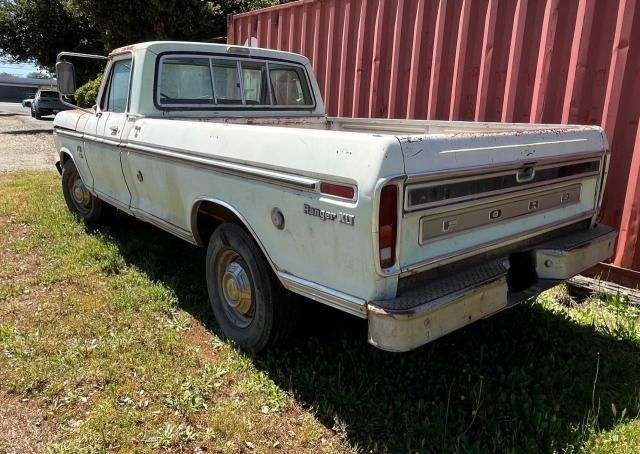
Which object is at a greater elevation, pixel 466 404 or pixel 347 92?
pixel 347 92

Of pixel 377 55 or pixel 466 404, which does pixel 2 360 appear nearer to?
pixel 466 404

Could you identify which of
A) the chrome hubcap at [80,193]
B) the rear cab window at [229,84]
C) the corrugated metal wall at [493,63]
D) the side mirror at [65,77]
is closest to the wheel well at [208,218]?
the rear cab window at [229,84]

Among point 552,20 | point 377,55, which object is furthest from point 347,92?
point 552,20

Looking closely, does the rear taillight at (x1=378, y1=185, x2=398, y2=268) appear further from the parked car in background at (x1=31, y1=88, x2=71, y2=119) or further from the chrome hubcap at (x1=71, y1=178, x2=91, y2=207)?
the parked car in background at (x1=31, y1=88, x2=71, y2=119)

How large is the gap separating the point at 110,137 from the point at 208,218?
148 centimetres

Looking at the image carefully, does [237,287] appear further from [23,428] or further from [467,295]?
[467,295]

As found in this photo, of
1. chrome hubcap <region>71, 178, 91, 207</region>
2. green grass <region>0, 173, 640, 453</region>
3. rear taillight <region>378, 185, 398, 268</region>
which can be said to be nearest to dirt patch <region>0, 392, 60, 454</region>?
green grass <region>0, 173, 640, 453</region>

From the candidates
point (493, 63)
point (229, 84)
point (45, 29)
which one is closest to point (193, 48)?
point (229, 84)

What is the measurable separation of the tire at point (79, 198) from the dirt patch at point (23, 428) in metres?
3.06

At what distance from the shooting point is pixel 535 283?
309cm

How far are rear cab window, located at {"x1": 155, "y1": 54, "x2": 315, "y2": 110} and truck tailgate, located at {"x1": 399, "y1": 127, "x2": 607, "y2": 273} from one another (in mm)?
2604

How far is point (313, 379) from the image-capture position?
3152 millimetres

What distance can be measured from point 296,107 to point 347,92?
2.01 m

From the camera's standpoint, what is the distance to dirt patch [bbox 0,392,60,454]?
269 centimetres
